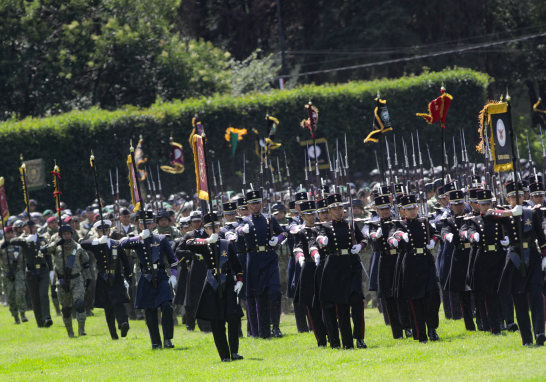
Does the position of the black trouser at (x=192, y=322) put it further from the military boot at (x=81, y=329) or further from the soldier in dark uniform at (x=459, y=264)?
the soldier in dark uniform at (x=459, y=264)

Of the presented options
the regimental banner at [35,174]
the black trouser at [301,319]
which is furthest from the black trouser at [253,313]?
the regimental banner at [35,174]

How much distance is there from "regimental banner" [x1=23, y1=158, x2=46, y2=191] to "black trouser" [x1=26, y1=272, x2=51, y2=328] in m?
9.22

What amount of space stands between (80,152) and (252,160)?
5772mm

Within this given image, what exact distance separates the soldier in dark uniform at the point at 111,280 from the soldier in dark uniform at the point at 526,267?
6452 millimetres

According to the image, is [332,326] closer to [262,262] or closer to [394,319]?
[394,319]

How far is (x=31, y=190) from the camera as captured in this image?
25.8 m

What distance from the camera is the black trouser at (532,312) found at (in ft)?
30.2

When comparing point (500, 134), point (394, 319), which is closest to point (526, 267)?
point (500, 134)

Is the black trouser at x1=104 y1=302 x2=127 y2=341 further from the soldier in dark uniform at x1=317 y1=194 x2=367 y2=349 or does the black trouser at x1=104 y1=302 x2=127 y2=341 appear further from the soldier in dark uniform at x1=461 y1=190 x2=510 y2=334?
the soldier in dark uniform at x1=461 y1=190 x2=510 y2=334

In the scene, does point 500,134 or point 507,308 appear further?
point 507,308

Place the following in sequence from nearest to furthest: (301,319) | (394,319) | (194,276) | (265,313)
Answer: (394,319) → (265,313) → (301,319) → (194,276)

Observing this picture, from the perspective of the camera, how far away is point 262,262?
41.0ft

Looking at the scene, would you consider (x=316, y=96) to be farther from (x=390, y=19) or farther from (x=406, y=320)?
(x=406, y=320)

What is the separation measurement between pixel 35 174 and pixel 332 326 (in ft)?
58.3
